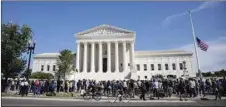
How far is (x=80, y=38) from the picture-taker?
67125 millimetres

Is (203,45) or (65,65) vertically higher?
(203,45)

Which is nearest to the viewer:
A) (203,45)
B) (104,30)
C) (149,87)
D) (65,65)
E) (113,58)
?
(149,87)

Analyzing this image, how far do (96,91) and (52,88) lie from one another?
6.03 meters

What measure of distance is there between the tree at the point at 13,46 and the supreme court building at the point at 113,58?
2490 centimetres

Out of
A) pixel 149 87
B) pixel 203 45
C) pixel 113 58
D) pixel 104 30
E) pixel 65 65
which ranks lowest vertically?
pixel 149 87

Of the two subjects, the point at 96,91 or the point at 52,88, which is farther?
the point at 52,88

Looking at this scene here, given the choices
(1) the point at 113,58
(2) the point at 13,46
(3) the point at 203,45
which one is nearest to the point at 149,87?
(3) the point at 203,45

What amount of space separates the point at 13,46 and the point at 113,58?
4472 centimetres

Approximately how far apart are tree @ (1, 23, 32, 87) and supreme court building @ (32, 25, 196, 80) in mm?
24901

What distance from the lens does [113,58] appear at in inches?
2847

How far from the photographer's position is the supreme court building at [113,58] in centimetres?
6373

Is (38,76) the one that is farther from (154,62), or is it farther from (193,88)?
(193,88)

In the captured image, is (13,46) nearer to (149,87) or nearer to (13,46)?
(13,46)

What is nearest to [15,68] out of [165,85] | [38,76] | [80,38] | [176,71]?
[165,85]
